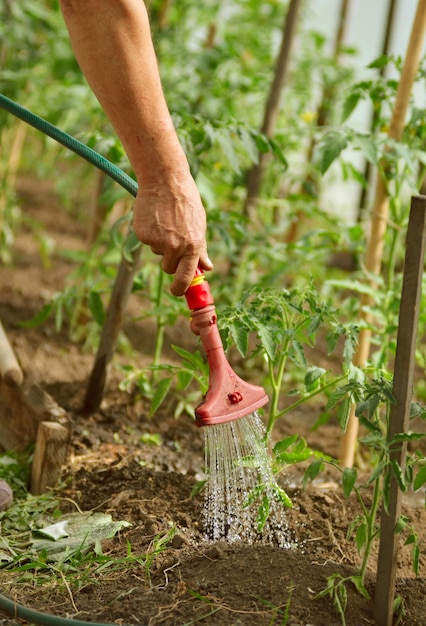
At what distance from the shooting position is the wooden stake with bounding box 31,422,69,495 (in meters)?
2.13

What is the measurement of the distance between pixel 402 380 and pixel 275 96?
172 centimetres

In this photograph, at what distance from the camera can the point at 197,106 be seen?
324 cm

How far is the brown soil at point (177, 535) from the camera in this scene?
5.28ft

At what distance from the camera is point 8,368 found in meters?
2.38

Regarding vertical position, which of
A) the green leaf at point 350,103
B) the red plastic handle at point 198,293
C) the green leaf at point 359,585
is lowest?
the green leaf at point 359,585

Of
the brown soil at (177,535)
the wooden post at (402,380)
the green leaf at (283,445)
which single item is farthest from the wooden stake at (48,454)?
the wooden post at (402,380)

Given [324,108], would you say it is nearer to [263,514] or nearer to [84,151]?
[84,151]

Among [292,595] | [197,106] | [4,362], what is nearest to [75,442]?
[4,362]

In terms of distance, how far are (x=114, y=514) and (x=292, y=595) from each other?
1.79ft

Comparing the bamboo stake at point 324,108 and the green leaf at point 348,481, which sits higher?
the bamboo stake at point 324,108

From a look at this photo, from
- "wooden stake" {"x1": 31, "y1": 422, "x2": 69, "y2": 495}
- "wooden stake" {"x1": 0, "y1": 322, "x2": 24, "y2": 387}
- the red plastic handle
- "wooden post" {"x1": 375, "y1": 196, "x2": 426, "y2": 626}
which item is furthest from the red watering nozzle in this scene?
"wooden stake" {"x1": 0, "y1": 322, "x2": 24, "y2": 387}

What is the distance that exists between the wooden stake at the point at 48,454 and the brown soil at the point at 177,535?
48mm

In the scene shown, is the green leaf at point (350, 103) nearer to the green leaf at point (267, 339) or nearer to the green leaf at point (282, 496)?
the green leaf at point (267, 339)

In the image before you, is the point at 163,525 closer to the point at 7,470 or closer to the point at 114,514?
the point at 114,514
